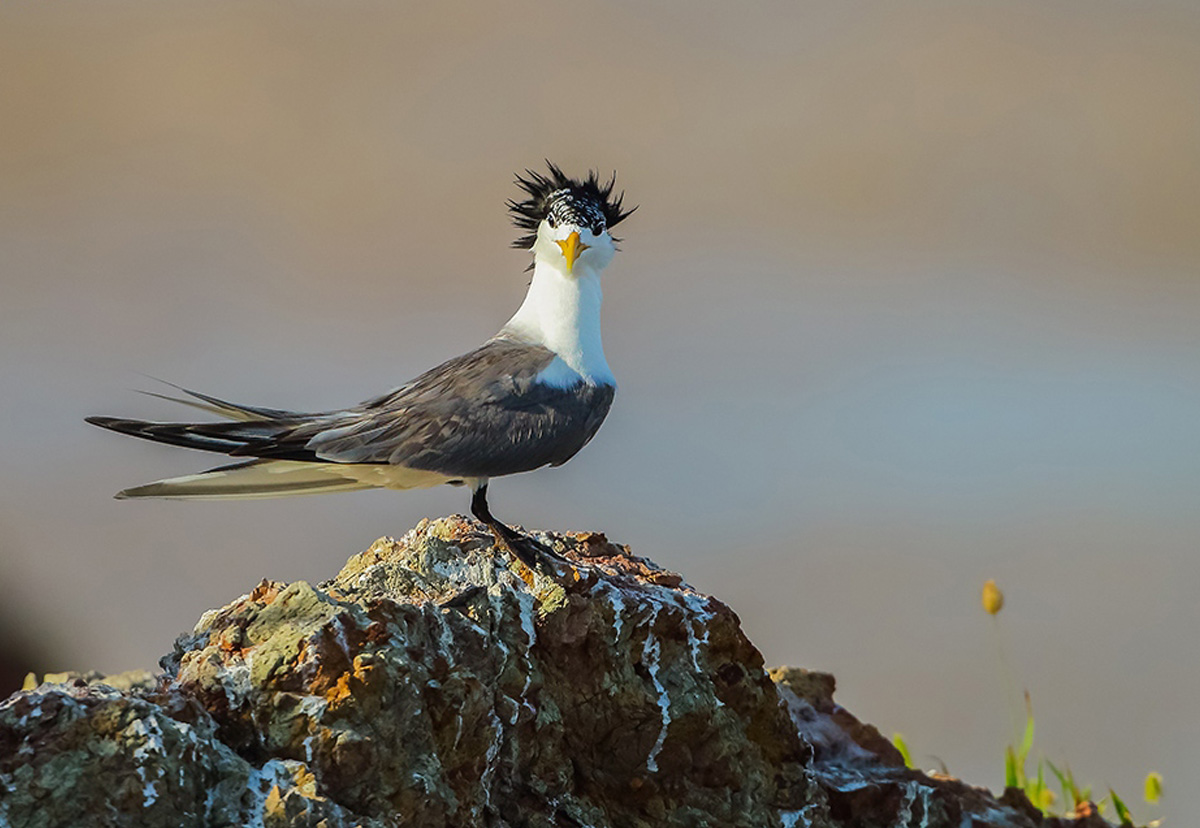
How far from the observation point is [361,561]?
4941 millimetres

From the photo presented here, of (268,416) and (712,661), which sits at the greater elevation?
(268,416)

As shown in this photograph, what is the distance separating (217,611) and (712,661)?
1754 millimetres

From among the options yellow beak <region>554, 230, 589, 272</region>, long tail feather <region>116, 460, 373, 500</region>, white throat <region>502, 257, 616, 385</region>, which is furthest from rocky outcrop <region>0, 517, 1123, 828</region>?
yellow beak <region>554, 230, 589, 272</region>

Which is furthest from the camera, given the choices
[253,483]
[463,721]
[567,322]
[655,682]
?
[567,322]

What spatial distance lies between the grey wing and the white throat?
91mm

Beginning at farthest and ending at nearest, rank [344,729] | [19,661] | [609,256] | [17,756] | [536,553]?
1. [19,661]
2. [609,256]
3. [536,553]
4. [344,729]
5. [17,756]

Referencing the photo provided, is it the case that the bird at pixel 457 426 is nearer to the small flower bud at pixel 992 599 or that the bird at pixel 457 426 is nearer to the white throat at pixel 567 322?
the white throat at pixel 567 322

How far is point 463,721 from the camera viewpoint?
3.90 meters

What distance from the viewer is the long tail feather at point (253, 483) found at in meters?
4.94

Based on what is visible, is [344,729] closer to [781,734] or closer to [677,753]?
[677,753]

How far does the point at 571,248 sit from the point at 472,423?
3.42 ft

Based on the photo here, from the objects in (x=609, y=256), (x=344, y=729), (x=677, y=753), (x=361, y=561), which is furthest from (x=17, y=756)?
(x=609, y=256)

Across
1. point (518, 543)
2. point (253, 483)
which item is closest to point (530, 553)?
point (518, 543)

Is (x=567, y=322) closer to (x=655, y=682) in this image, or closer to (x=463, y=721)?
(x=655, y=682)
